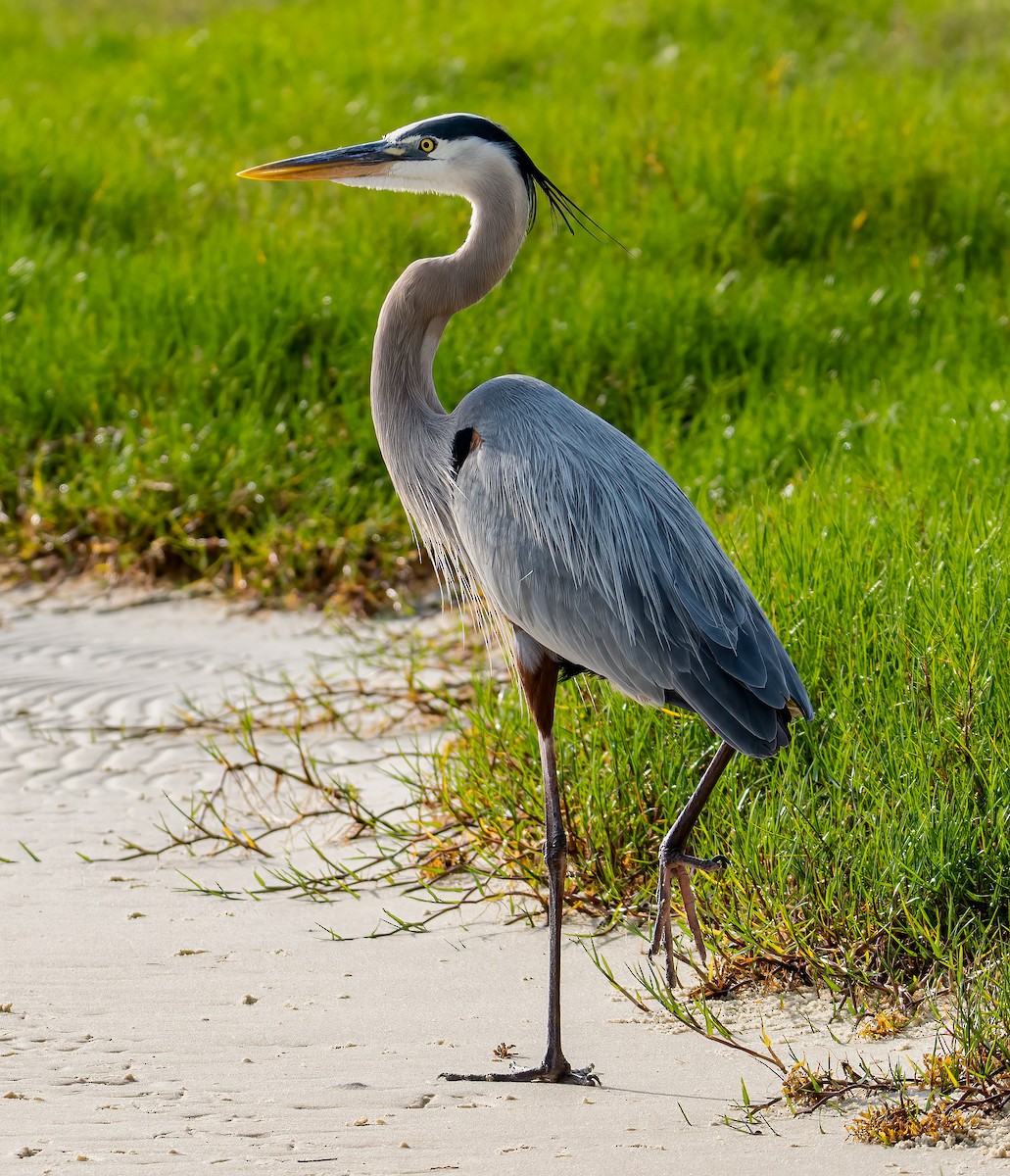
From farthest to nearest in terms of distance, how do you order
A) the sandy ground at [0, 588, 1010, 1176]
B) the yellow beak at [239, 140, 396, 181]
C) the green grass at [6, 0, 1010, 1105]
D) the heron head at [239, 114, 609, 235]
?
the yellow beak at [239, 140, 396, 181]
the heron head at [239, 114, 609, 235]
the green grass at [6, 0, 1010, 1105]
the sandy ground at [0, 588, 1010, 1176]

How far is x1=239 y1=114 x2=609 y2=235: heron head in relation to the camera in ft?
12.2

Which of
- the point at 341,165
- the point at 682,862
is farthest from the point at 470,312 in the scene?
the point at 682,862

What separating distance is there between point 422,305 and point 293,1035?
176 cm

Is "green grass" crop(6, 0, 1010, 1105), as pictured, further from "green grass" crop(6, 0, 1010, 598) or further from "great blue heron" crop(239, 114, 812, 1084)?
"great blue heron" crop(239, 114, 812, 1084)

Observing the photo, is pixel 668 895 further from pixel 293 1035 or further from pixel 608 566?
pixel 293 1035

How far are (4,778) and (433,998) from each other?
6.32 feet

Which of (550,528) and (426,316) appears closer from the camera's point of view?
(550,528)

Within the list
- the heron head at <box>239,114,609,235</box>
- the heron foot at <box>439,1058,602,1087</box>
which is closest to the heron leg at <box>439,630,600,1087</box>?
the heron foot at <box>439,1058,602,1087</box>

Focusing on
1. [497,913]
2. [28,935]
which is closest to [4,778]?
[28,935]

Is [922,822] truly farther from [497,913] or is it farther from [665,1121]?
[497,913]

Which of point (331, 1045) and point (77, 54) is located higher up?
point (77, 54)

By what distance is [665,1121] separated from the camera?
2834 millimetres

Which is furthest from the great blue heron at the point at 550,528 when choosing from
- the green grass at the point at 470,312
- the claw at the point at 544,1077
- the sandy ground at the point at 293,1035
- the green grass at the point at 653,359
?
the green grass at the point at 470,312

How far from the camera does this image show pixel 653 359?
7051 mm
